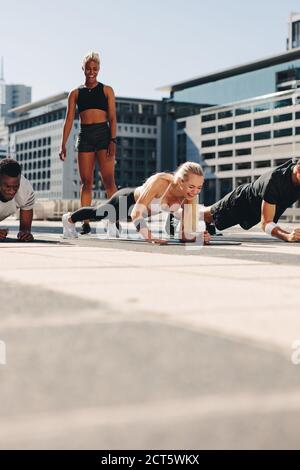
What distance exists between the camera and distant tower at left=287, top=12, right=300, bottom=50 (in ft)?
469

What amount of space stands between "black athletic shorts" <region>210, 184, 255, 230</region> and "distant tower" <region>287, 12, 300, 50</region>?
140 m

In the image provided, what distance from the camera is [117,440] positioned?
4.44 feet

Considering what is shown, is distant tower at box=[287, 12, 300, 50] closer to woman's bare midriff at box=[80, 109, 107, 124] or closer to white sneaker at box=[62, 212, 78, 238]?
woman's bare midriff at box=[80, 109, 107, 124]

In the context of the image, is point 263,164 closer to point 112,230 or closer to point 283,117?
point 283,117

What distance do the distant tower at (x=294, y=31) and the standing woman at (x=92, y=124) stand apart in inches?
5441

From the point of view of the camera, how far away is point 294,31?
144 m

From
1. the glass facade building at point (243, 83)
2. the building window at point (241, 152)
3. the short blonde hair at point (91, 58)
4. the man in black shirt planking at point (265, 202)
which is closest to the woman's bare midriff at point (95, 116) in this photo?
the short blonde hair at point (91, 58)

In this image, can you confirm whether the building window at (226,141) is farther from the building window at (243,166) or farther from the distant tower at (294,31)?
the distant tower at (294,31)

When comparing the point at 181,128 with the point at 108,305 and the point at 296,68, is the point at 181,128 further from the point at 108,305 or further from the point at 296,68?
the point at 108,305

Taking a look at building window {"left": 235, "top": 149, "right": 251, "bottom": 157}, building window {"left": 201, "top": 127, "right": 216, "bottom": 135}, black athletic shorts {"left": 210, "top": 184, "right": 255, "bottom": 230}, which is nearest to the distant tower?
building window {"left": 201, "top": 127, "right": 216, "bottom": 135}

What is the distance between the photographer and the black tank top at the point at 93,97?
10680 millimetres

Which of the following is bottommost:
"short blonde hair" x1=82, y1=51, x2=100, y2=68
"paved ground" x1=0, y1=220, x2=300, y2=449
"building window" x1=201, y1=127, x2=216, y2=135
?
"paved ground" x1=0, y1=220, x2=300, y2=449

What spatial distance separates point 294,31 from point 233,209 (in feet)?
467
